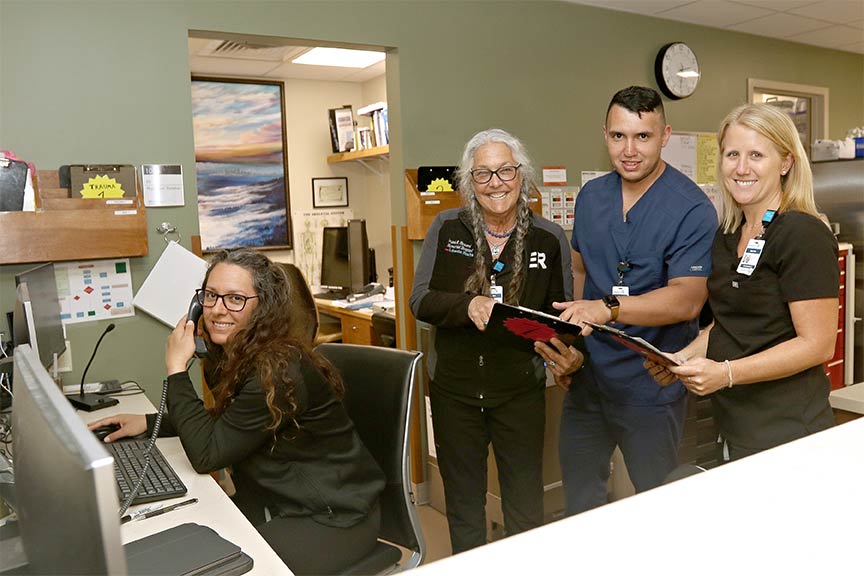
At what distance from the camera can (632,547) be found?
2.43ft

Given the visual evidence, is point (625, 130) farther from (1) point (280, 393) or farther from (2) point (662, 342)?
(1) point (280, 393)

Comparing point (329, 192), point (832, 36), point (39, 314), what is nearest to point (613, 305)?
point (39, 314)

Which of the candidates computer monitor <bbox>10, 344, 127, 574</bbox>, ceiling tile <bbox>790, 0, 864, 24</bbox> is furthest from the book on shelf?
computer monitor <bbox>10, 344, 127, 574</bbox>

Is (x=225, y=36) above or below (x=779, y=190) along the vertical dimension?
above

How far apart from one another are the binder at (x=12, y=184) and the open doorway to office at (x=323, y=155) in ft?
8.06

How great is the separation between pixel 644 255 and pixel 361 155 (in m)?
3.06

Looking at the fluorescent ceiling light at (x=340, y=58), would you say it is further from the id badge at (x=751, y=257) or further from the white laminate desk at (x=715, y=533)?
the white laminate desk at (x=715, y=533)

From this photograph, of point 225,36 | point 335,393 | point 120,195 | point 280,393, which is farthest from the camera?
point 225,36

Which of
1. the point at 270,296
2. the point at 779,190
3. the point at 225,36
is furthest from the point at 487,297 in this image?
the point at 225,36

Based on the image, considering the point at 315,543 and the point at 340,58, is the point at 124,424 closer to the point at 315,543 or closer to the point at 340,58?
the point at 315,543

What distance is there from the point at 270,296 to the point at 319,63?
3.33m

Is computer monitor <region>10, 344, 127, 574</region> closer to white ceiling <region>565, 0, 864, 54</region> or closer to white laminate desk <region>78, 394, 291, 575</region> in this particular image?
white laminate desk <region>78, 394, 291, 575</region>

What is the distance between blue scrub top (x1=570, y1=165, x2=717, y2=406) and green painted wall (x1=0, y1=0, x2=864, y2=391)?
143cm

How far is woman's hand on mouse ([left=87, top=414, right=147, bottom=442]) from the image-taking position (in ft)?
6.48
